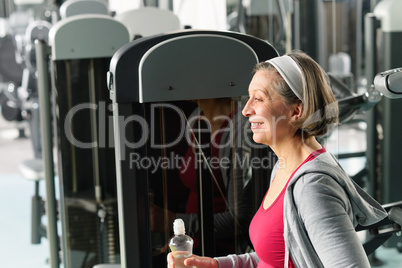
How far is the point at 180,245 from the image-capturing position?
1.51m

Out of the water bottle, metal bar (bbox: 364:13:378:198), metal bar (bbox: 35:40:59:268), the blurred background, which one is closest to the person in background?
the water bottle

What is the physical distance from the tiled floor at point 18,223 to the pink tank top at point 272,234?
206 centimetres

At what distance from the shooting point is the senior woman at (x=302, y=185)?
3.79 ft

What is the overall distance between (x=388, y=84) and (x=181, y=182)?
683 mm

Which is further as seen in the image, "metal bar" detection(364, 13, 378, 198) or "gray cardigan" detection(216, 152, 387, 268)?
"metal bar" detection(364, 13, 378, 198)

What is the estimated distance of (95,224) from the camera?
2.88 meters

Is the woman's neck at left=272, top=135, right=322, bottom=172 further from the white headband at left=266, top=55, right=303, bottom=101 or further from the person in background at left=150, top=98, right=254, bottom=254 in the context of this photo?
the person in background at left=150, top=98, right=254, bottom=254

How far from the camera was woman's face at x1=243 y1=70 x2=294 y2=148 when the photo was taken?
4.43ft

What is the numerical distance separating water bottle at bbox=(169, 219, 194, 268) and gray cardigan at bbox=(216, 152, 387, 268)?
0.28 m

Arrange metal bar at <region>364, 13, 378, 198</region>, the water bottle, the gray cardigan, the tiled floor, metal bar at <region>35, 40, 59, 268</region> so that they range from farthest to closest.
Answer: the tiled floor
metal bar at <region>364, 13, 378, 198</region>
metal bar at <region>35, 40, 59, 268</region>
the water bottle
the gray cardigan

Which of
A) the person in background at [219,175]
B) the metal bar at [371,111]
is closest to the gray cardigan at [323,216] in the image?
the person in background at [219,175]

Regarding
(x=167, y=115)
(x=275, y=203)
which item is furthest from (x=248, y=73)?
(x=275, y=203)

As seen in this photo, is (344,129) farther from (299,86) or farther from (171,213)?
(299,86)

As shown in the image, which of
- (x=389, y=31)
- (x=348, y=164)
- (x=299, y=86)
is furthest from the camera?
(x=348, y=164)
